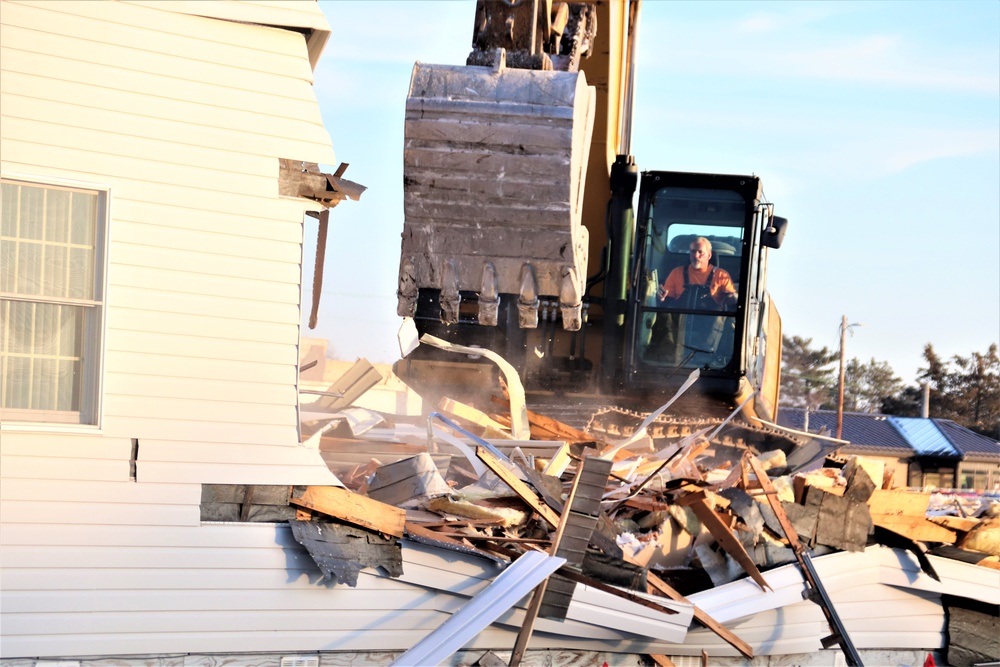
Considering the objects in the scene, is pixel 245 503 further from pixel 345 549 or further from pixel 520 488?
pixel 520 488

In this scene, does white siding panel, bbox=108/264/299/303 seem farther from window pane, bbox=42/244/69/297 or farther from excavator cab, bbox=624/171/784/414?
excavator cab, bbox=624/171/784/414

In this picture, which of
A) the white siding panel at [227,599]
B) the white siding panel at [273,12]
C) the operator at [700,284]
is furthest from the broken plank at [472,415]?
the white siding panel at [273,12]

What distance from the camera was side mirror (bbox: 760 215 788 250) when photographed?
12273 mm

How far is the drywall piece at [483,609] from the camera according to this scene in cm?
652

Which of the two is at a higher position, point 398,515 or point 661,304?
point 661,304

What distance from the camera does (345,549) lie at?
723 centimetres

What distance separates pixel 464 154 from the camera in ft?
23.7

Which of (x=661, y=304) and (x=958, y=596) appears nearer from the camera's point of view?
(x=958, y=596)

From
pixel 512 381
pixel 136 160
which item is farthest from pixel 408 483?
pixel 512 381

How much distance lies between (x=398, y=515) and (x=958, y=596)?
505 cm

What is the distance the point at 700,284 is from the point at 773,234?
3.08ft

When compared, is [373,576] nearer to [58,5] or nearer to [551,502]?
[551,502]

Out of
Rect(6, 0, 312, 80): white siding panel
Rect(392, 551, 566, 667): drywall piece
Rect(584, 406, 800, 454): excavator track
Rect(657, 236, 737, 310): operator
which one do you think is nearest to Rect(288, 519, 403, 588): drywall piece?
Rect(392, 551, 566, 667): drywall piece

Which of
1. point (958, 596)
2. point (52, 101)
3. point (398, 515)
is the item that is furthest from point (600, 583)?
point (52, 101)
